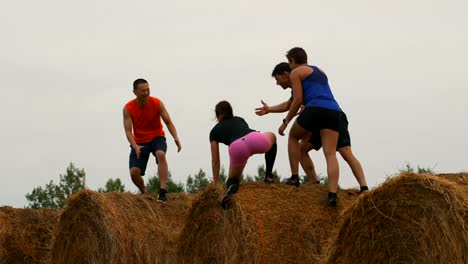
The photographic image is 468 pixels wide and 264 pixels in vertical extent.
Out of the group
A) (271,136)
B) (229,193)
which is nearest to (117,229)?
(229,193)

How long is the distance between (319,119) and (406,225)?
202 cm

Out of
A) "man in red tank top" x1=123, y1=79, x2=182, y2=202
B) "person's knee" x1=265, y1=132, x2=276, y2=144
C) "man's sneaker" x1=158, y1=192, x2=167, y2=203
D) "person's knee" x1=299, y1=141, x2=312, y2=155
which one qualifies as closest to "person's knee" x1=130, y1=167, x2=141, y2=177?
"man in red tank top" x1=123, y1=79, x2=182, y2=202

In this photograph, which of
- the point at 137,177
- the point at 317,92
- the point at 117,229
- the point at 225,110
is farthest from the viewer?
the point at 137,177

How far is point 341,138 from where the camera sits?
1077cm

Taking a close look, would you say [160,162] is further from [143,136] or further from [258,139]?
[258,139]

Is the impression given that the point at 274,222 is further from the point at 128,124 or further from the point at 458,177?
the point at 128,124

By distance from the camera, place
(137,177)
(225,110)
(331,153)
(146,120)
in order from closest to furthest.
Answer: (331,153)
(225,110)
(146,120)
(137,177)

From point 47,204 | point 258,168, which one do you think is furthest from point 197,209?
point 258,168

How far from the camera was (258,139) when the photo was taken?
10.8 metres

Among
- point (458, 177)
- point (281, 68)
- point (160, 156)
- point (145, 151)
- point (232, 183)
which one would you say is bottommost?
point (458, 177)

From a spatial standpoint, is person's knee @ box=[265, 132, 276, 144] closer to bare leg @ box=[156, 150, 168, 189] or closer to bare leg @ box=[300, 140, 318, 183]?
bare leg @ box=[300, 140, 318, 183]

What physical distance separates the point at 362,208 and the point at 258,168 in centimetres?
5014

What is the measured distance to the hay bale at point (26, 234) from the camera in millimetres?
13734

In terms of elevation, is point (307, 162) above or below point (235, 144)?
below
